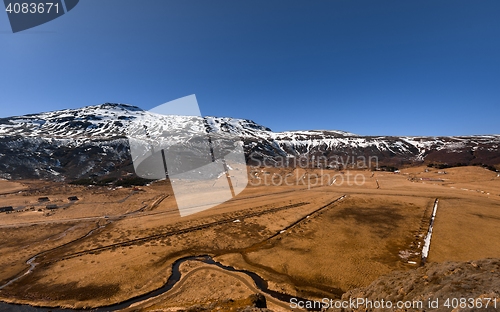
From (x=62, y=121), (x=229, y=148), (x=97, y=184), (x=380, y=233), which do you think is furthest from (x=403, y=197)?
(x=62, y=121)

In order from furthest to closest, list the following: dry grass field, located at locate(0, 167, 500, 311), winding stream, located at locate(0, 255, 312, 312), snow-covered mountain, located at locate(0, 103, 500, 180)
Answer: snow-covered mountain, located at locate(0, 103, 500, 180)
dry grass field, located at locate(0, 167, 500, 311)
winding stream, located at locate(0, 255, 312, 312)

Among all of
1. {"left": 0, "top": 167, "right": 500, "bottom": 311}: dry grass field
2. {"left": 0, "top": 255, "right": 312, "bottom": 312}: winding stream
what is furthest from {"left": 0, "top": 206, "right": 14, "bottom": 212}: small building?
{"left": 0, "top": 255, "right": 312, "bottom": 312}: winding stream

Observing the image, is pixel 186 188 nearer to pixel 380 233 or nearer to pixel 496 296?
pixel 380 233

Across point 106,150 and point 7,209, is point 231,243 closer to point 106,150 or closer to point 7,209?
point 7,209

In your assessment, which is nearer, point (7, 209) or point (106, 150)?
point (7, 209)

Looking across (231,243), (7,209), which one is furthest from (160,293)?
(7,209)

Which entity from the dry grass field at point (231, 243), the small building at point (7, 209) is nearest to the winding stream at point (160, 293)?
the dry grass field at point (231, 243)

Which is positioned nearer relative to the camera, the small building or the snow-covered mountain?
the small building

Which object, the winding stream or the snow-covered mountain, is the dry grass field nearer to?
the winding stream
